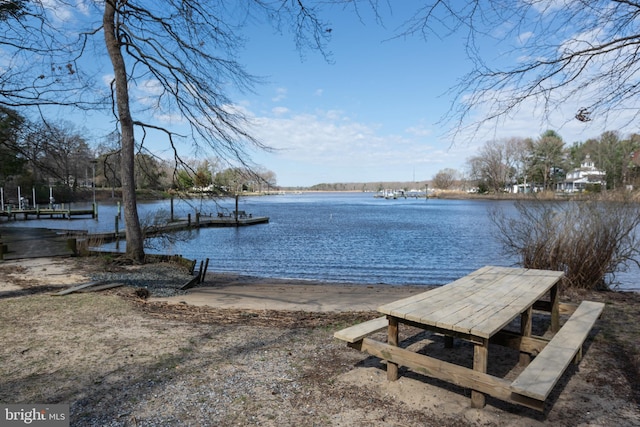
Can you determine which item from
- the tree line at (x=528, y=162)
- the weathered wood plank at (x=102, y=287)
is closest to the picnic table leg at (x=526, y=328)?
the weathered wood plank at (x=102, y=287)

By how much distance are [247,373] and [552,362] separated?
8.32 ft

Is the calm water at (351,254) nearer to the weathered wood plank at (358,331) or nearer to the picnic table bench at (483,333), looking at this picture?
the weathered wood plank at (358,331)

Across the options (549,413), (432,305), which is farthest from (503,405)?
(432,305)

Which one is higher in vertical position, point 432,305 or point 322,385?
point 432,305

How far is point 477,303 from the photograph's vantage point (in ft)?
11.2

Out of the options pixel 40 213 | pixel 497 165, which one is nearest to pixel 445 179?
pixel 497 165

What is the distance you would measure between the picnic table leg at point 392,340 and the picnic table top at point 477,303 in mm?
164

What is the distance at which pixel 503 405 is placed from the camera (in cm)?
310

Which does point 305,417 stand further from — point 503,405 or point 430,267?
point 430,267

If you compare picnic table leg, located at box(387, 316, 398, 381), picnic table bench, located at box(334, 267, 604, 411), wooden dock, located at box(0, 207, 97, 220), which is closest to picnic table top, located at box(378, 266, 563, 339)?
picnic table bench, located at box(334, 267, 604, 411)

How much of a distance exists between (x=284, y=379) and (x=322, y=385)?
1.16 ft

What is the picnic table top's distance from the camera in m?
2.87

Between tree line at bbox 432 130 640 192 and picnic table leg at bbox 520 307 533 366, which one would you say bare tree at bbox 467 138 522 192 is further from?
picnic table leg at bbox 520 307 533 366

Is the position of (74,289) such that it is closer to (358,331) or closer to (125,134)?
(125,134)
